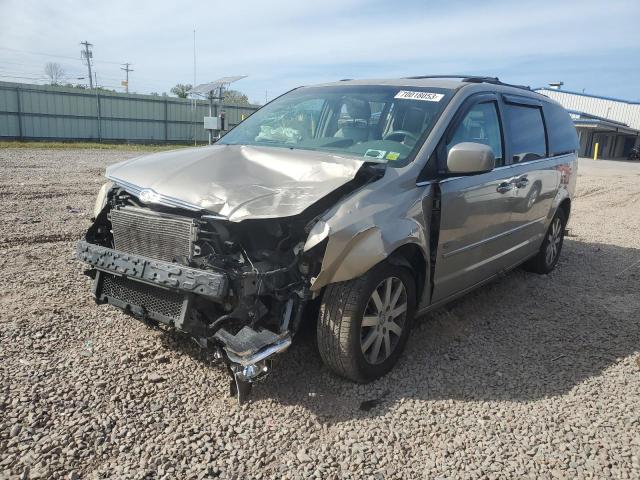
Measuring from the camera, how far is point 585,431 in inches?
115

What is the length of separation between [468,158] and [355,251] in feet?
3.71

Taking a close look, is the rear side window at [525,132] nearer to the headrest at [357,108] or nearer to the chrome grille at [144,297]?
the headrest at [357,108]

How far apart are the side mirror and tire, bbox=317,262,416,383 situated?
2.56 ft

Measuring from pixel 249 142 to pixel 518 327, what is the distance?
2.78m

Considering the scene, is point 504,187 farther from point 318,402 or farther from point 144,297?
→ point 144,297

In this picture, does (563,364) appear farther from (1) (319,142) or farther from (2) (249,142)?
(2) (249,142)

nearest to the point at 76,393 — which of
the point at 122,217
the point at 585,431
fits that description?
the point at 122,217

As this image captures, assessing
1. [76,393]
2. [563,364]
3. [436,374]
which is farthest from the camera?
[563,364]

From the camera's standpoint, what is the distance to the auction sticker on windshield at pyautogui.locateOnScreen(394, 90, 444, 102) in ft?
12.7

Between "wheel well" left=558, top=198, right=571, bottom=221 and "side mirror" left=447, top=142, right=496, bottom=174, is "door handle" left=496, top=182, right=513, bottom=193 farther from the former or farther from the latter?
"wheel well" left=558, top=198, right=571, bottom=221

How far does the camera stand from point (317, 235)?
276 cm

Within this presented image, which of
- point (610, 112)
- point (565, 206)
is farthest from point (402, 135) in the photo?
point (610, 112)

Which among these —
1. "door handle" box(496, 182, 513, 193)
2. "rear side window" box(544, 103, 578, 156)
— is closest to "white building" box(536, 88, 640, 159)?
"rear side window" box(544, 103, 578, 156)

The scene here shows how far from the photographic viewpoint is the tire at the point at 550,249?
230 inches
